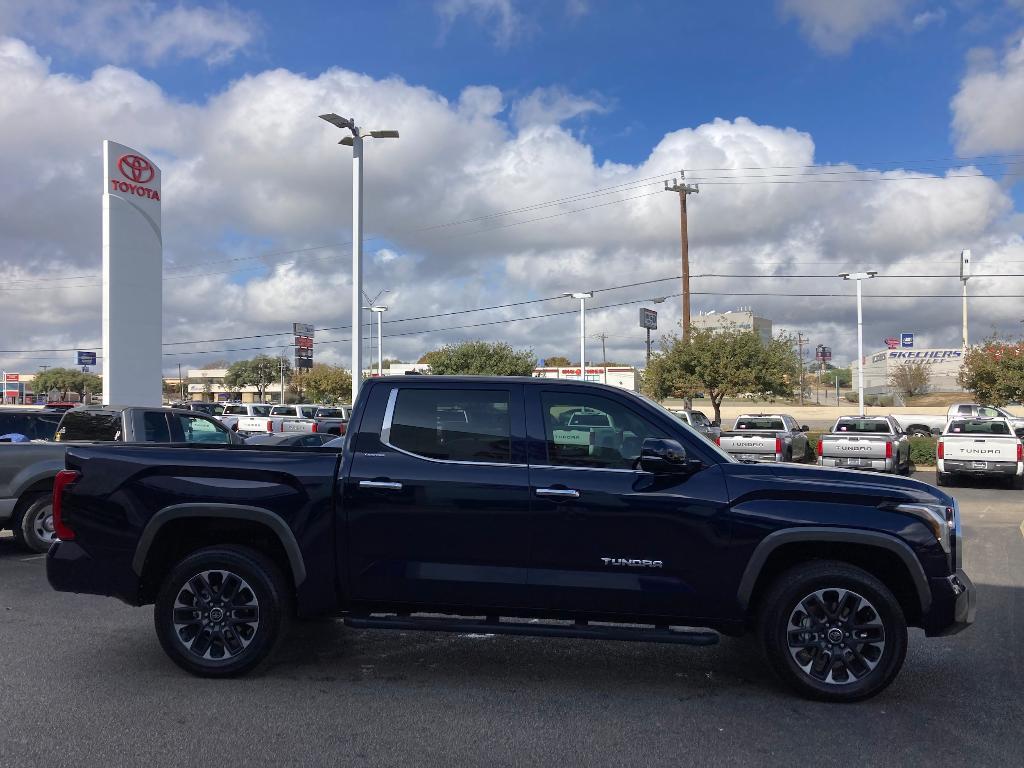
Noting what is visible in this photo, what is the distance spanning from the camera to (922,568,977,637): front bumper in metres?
5.00

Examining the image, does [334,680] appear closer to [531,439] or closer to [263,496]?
[263,496]

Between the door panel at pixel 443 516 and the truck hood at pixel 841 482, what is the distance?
1358 millimetres

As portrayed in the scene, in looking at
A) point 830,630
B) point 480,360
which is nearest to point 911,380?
point 480,360

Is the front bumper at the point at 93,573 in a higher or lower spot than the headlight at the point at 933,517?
lower

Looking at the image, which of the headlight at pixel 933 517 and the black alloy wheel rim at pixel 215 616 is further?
the black alloy wheel rim at pixel 215 616

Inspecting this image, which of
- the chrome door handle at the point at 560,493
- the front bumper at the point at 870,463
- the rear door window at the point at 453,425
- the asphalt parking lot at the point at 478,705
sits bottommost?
the asphalt parking lot at the point at 478,705

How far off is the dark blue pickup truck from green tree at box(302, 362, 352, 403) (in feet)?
234

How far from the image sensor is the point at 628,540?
16.8 feet

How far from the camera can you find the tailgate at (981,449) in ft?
60.0

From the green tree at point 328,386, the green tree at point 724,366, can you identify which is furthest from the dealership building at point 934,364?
the green tree at point 724,366

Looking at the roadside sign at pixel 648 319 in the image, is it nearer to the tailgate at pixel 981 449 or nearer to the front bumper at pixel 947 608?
the tailgate at pixel 981 449

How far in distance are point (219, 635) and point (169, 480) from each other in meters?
1.03

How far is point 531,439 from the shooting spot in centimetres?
541

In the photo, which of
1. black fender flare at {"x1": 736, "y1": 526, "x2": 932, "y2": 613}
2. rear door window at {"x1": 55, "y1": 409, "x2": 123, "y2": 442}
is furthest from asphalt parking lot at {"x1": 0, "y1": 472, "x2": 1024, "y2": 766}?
rear door window at {"x1": 55, "y1": 409, "x2": 123, "y2": 442}
